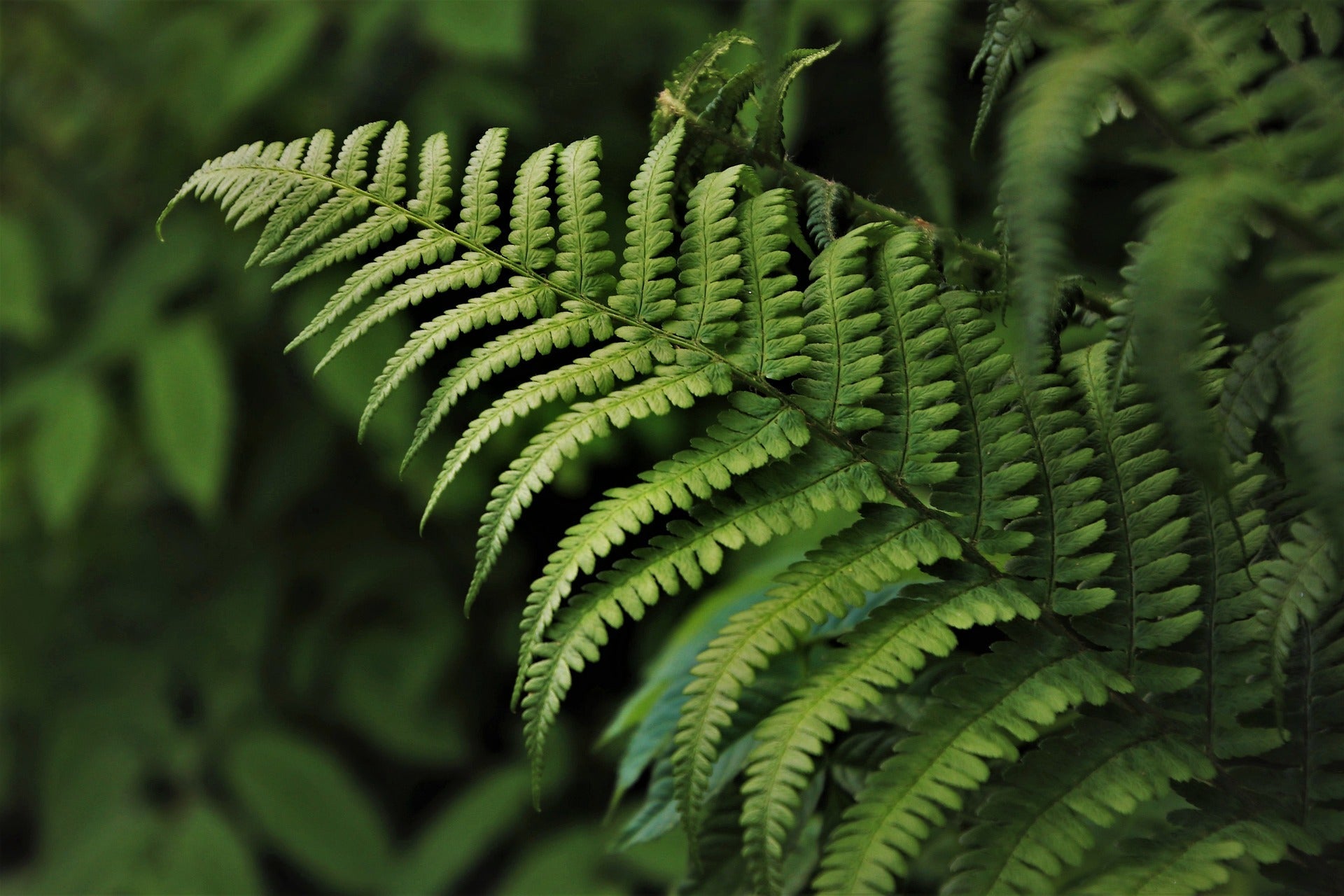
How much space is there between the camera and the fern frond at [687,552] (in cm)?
57

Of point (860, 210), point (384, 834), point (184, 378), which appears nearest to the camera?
point (860, 210)

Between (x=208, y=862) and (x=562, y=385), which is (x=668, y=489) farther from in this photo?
(x=208, y=862)

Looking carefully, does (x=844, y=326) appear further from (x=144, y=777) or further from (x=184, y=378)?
(x=144, y=777)

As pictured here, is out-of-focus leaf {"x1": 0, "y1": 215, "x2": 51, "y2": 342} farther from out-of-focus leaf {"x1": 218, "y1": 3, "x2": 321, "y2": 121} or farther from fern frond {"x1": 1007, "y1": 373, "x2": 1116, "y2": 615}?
fern frond {"x1": 1007, "y1": 373, "x2": 1116, "y2": 615}

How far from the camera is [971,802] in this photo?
2.31 feet

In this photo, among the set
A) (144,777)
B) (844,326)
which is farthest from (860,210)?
(144,777)

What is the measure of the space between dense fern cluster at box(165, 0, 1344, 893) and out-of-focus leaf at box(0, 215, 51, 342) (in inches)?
59.9

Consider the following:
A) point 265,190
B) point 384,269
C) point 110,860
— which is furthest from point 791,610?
point 110,860

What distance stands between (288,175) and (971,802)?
63 centimetres

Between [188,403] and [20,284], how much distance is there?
0.44m

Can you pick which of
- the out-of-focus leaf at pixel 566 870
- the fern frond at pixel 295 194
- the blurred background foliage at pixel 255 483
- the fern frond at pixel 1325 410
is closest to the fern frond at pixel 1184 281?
the fern frond at pixel 1325 410

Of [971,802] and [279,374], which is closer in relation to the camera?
[971,802]

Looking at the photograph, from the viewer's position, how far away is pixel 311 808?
7.13ft

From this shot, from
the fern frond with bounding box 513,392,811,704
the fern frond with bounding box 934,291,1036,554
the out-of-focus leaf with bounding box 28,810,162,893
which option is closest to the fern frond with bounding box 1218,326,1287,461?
the fern frond with bounding box 934,291,1036,554
